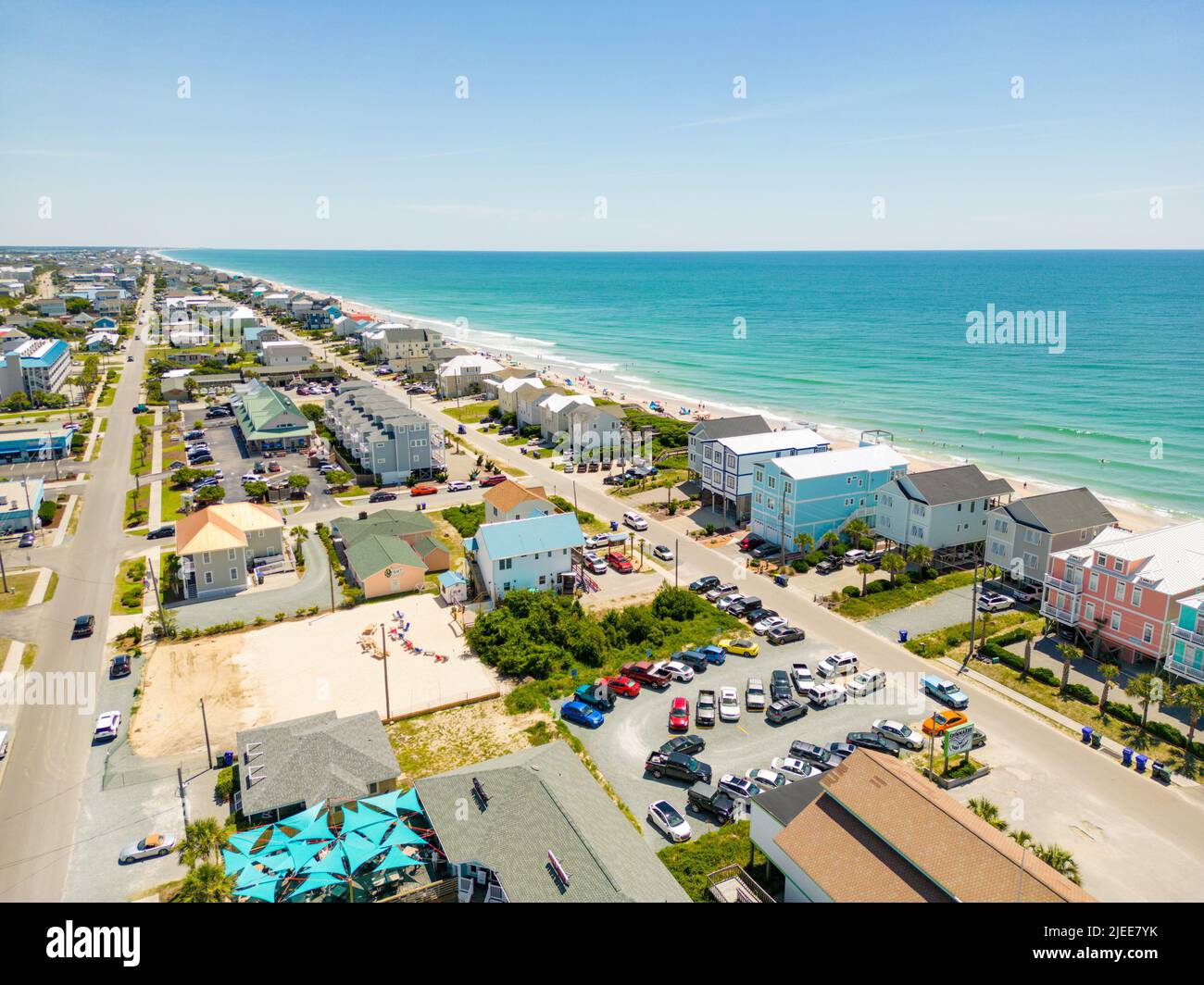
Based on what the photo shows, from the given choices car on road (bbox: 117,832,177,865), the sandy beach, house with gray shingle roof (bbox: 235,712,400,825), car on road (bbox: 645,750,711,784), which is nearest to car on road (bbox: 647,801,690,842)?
car on road (bbox: 645,750,711,784)

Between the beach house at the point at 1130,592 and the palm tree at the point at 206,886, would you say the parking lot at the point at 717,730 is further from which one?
the palm tree at the point at 206,886

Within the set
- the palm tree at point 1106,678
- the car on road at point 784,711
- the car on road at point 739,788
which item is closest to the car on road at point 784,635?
the car on road at point 784,711

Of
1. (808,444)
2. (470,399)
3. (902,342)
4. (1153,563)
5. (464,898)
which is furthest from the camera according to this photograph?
(902,342)

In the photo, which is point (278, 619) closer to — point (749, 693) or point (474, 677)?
point (474, 677)

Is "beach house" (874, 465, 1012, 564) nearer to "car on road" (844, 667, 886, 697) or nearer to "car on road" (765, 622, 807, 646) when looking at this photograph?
"car on road" (765, 622, 807, 646)
